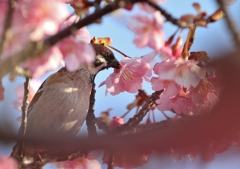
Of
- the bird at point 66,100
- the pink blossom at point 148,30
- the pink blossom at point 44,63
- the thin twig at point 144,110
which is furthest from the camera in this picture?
the bird at point 66,100

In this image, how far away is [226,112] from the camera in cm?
75

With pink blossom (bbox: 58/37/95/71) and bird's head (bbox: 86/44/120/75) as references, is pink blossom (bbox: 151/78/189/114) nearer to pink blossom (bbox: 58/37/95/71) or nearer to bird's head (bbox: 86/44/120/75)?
bird's head (bbox: 86/44/120/75)

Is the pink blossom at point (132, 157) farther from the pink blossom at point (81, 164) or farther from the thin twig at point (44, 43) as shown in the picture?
the pink blossom at point (81, 164)

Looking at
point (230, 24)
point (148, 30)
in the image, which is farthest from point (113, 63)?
point (230, 24)

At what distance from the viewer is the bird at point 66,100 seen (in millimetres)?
2947

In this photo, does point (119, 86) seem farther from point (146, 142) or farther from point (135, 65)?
point (146, 142)

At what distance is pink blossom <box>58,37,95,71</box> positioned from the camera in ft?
4.59

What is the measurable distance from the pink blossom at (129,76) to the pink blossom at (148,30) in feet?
1.65

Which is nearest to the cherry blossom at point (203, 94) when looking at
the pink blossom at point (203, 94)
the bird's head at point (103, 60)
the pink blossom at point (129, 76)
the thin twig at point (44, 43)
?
the pink blossom at point (203, 94)

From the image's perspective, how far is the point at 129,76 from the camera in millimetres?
2336

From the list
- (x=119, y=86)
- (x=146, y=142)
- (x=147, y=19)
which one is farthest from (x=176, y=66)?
(x=146, y=142)

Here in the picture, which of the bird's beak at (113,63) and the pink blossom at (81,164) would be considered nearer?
the pink blossom at (81,164)

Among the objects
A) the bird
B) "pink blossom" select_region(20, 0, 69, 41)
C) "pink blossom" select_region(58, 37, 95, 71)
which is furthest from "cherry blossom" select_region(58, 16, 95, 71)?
the bird

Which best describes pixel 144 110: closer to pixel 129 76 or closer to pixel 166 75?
pixel 129 76
